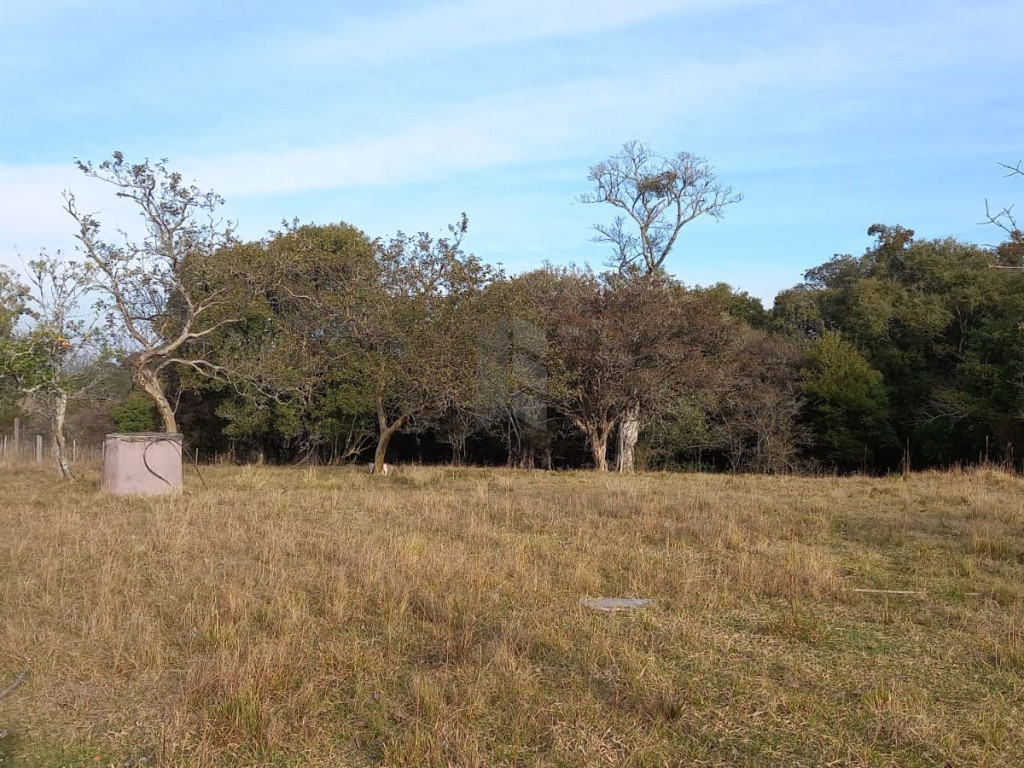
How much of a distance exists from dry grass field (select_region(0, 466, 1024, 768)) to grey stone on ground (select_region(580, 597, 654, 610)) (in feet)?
0.33

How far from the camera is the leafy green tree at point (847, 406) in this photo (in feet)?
82.1

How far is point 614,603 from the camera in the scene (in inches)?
219

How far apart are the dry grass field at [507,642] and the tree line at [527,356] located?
3564 mm

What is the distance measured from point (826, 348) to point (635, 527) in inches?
769

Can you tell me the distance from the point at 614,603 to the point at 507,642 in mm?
1155

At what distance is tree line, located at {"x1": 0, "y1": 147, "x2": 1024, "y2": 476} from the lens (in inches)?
566

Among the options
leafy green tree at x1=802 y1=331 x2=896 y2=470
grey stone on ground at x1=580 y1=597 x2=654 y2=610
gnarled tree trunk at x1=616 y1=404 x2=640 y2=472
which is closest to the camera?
grey stone on ground at x1=580 y1=597 x2=654 y2=610

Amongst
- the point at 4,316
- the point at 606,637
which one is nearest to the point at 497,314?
the point at 4,316

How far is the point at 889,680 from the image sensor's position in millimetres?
4164

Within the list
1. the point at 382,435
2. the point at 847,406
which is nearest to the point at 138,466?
the point at 382,435

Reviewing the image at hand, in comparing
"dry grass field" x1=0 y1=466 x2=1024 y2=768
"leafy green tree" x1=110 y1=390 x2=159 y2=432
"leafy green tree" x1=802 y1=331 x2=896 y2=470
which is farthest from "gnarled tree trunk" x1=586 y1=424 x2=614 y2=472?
"leafy green tree" x1=110 y1=390 x2=159 y2=432

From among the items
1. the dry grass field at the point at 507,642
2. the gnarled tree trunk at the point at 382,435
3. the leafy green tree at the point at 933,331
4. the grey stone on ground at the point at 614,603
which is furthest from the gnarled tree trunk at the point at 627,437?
the grey stone on ground at the point at 614,603

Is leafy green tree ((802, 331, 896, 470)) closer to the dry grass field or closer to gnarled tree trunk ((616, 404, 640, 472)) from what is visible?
gnarled tree trunk ((616, 404, 640, 472))

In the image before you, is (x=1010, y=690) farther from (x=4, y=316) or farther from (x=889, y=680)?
(x=4, y=316)
